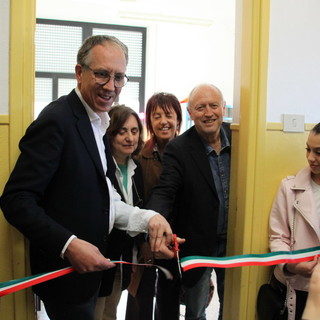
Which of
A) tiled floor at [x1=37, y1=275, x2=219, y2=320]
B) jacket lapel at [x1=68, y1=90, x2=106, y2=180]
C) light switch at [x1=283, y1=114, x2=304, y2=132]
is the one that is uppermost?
light switch at [x1=283, y1=114, x2=304, y2=132]

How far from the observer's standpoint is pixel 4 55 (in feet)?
4.35

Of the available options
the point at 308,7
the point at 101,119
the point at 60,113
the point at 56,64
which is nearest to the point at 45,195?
the point at 60,113

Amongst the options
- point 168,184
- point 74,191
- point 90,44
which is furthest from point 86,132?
point 168,184

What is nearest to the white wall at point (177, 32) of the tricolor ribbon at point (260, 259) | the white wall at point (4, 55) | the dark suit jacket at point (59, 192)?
the white wall at point (4, 55)

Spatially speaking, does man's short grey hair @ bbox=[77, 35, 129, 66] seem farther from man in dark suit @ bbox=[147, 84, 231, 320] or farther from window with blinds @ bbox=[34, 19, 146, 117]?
window with blinds @ bbox=[34, 19, 146, 117]

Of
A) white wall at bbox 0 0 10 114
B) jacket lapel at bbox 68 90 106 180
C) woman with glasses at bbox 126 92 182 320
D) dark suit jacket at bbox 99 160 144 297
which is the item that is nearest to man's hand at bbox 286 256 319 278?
woman with glasses at bbox 126 92 182 320

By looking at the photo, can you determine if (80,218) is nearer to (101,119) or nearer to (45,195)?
(45,195)

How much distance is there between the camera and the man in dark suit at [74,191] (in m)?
1.05

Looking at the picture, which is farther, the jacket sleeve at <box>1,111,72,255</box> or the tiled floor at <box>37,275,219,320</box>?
the tiled floor at <box>37,275,219,320</box>

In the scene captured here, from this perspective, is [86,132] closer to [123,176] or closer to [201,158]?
[123,176]

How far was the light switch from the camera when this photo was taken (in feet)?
5.46

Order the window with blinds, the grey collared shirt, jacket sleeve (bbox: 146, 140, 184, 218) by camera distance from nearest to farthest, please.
Result: jacket sleeve (bbox: 146, 140, 184, 218), the grey collared shirt, the window with blinds

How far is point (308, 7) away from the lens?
5.45 ft

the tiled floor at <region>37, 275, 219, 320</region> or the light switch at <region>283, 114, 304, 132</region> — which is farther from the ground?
the light switch at <region>283, 114, 304, 132</region>
